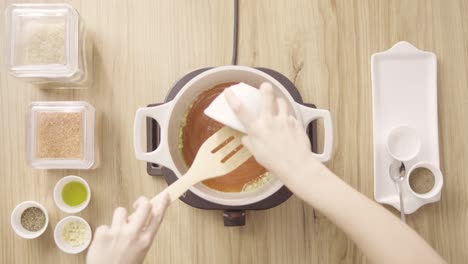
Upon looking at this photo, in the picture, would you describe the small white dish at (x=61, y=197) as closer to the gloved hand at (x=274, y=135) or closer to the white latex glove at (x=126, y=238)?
the white latex glove at (x=126, y=238)

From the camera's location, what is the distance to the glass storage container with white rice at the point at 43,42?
2.37 ft

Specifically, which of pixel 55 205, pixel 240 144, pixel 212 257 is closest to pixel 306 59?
pixel 240 144

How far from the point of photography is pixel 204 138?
73 centimetres

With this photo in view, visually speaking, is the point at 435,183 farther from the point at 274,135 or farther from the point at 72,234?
the point at 72,234

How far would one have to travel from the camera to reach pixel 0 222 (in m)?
0.76

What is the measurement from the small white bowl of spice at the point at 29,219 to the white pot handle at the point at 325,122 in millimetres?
440

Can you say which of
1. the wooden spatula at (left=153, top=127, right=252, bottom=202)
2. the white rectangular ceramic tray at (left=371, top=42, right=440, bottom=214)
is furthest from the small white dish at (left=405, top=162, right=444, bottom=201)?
the wooden spatula at (left=153, top=127, right=252, bottom=202)

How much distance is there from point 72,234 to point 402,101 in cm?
59

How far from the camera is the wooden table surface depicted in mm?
765

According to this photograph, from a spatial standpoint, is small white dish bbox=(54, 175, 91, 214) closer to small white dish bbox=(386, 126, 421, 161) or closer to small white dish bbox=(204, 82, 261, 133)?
small white dish bbox=(204, 82, 261, 133)

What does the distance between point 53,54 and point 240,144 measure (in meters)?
0.34

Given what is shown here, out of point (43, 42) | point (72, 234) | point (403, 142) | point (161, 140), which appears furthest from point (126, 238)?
point (403, 142)

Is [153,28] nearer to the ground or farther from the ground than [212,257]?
farther from the ground

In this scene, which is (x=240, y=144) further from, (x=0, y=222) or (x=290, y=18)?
(x=0, y=222)
